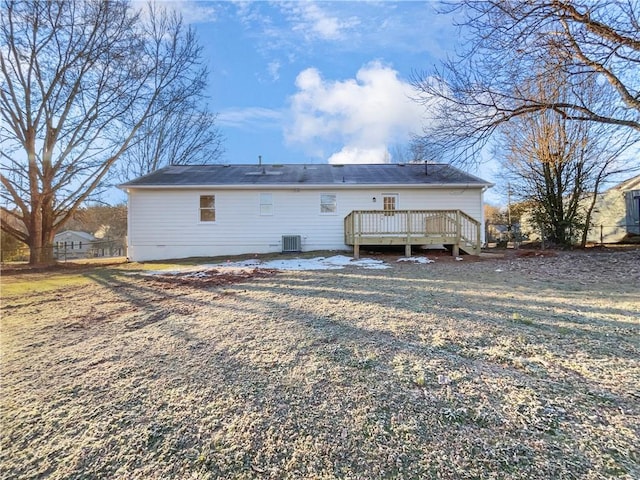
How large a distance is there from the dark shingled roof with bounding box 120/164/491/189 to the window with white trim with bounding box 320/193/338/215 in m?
0.55

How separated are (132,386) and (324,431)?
1.68m

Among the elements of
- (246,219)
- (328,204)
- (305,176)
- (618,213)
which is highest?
(305,176)

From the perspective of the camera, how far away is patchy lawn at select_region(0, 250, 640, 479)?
5.91ft

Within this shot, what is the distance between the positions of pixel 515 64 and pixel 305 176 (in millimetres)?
8388

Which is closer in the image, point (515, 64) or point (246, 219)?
point (515, 64)

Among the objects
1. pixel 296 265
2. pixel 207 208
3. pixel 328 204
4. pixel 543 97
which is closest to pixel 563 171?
pixel 543 97

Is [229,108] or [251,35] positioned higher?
[229,108]

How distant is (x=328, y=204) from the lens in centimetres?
1303

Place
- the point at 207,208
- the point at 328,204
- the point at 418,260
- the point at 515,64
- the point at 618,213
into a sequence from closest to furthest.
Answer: the point at 515,64, the point at 418,260, the point at 207,208, the point at 328,204, the point at 618,213

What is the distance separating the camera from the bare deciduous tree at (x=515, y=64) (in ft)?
22.0

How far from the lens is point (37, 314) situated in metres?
5.02

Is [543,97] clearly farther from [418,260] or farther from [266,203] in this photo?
[266,203]

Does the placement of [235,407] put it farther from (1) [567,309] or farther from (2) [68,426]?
(1) [567,309]

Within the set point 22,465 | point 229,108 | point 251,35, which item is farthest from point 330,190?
point 229,108
